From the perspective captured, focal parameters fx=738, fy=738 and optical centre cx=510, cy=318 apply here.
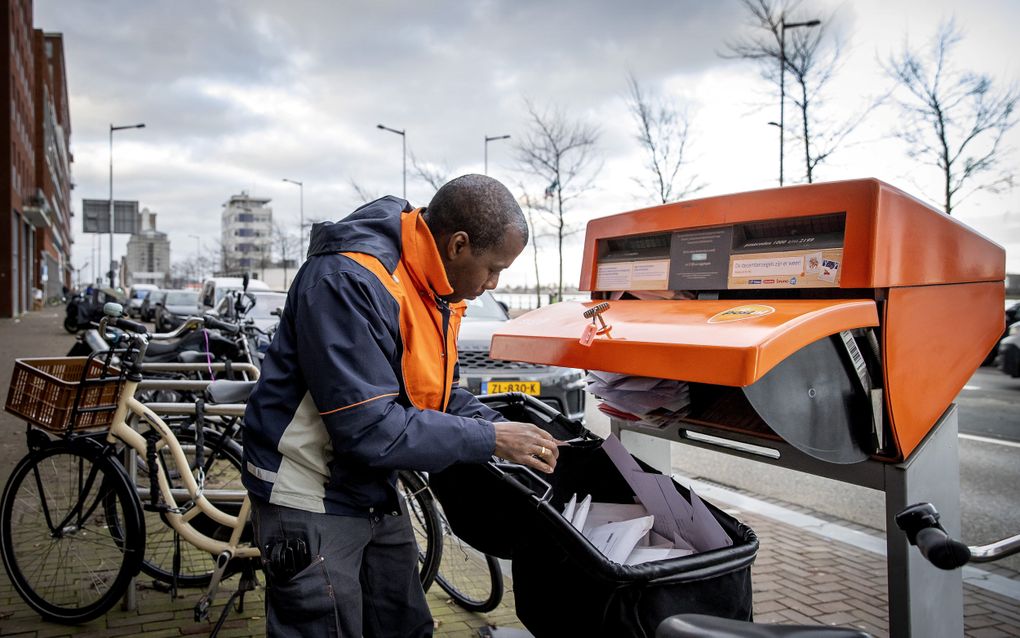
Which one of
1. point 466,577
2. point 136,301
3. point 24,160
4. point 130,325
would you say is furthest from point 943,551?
point 24,160

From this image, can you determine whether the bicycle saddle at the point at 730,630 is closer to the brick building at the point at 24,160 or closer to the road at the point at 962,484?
the road at the point at 962,484

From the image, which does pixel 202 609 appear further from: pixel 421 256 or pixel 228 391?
pixel 421 256

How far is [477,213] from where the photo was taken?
1.93m

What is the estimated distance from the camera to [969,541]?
4.96 meters

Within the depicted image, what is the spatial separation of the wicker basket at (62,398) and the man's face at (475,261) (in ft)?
7.21

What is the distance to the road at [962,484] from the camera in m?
5.42

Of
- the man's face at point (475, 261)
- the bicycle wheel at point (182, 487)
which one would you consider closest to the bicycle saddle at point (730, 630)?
the man's face at point (475, 261)

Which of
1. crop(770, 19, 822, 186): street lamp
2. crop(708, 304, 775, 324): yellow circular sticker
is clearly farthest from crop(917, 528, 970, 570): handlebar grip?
crop(770, 19, 822, 186): street lamp

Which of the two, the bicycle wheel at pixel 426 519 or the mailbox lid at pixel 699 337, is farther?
the bicycle wheel at pixel 426 519

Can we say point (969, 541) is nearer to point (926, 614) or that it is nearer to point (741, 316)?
point (926, 614)

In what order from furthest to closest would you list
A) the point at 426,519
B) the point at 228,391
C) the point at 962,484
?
the point at 962,484 < the point at 426,519 < the point at 228,391

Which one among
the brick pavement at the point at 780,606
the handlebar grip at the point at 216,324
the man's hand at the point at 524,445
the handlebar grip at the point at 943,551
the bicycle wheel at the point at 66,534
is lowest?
the brick pavement at the point at 780,606

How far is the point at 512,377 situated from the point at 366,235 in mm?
5525

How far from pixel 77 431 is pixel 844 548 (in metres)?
4.44
